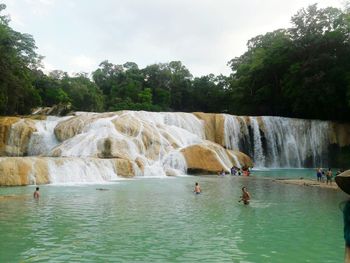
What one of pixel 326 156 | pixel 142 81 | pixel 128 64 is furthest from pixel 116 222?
pixel 128 64

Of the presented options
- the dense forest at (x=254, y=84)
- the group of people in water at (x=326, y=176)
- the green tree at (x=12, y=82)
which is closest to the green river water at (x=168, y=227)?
the group of people in water at (x=326, y=176)

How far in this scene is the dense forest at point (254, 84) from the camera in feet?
150

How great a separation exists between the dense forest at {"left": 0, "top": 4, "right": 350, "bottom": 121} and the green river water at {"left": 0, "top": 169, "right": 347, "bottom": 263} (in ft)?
88.4

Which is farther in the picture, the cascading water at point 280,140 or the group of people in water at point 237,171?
the cascading water at point 280,140

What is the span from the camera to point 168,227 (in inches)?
466

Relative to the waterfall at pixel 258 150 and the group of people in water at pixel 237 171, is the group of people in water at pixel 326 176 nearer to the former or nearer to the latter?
the group of people in water at pixel 237 171

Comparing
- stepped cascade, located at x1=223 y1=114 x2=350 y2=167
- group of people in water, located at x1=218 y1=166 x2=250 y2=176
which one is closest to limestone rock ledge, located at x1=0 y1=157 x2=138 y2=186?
→ group of people in water, located at x1=218 y1=166 x2=250 y2=176

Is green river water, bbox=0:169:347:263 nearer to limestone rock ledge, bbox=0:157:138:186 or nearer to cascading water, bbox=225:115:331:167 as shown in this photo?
limestone rock ledge, bbox=0:157:138:186

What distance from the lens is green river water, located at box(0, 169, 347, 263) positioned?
29.9 ft

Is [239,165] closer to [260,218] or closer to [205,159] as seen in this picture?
[205,159]

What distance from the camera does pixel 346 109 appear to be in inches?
1844

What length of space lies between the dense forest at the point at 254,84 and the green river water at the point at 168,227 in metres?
27.0

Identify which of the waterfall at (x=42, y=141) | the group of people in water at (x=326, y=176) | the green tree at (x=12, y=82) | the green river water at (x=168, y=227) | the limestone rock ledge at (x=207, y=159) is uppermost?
the green tree at (x=12, y=82)

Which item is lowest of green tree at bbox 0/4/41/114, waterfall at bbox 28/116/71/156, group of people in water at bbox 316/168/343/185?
group of people in water at bbox 316/168/343/185
